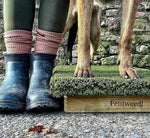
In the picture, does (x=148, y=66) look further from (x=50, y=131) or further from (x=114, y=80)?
(x=50, y=131)

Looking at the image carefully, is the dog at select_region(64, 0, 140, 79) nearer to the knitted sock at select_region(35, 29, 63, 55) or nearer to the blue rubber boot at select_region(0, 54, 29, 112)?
the knitted sock at select_region(35, 29, 63, 55)

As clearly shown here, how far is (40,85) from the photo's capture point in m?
1.35

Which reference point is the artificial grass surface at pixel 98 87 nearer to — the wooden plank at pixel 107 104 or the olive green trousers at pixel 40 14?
the wooden plank at pixel 107 104

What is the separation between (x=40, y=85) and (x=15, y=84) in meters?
0.14

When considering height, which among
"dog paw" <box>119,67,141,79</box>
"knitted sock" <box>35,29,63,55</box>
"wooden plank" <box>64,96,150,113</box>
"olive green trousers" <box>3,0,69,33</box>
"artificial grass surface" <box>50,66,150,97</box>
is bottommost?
"wooden plank" <box>64,96,150,113</box>

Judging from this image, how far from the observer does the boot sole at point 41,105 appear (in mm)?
1205

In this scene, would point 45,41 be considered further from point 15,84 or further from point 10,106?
point 10,106

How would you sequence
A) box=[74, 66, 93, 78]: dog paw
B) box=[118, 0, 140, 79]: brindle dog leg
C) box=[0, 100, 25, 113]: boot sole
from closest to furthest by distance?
box=[0, 100, 25, 113]: boot sole, box=[74, 66, 93, 78]: dog paw, box=[118, 0, 140, 79]: brindle dog leg

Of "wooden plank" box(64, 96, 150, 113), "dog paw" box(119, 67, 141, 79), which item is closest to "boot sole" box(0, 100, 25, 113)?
"wooden plank" box(64, 96, 150, 113)

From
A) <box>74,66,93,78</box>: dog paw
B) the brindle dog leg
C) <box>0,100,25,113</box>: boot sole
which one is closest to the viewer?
<box>0,100,25,113</box>: boot sole

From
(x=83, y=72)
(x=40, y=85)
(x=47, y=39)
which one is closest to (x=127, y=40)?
(x=83, y=72)

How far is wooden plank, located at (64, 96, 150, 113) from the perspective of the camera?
128 cm

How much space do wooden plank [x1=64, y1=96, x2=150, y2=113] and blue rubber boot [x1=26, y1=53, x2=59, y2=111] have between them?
0.09m

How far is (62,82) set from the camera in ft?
4.10
